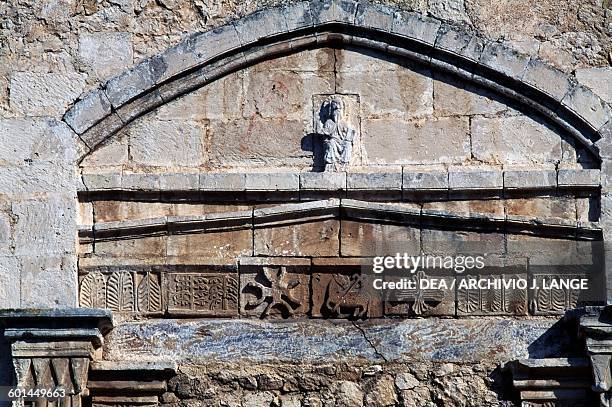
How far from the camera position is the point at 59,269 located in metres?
9.48

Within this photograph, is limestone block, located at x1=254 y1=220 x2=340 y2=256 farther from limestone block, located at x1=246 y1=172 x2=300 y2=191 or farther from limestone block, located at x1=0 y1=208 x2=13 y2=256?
limestone block, located at x1=0 y1=208 x2=13 y2=256

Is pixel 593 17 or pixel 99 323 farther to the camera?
pixel 593 17

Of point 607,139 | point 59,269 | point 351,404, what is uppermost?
point 607,139

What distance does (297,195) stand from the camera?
9586mm

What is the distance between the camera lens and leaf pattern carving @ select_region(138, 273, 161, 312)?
952 cm

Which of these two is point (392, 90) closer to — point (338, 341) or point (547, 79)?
point (547, 79)

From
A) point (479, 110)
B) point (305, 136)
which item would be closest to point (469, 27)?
point (479, 110)

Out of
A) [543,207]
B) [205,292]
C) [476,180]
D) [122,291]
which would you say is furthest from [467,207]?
[122,291]

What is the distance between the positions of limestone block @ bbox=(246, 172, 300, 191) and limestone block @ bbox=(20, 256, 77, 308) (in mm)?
1029

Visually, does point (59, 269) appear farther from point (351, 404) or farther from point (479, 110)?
point (479, 110)

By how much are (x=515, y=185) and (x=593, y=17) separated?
3.58ft

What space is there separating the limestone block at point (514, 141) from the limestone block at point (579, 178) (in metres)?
0.13

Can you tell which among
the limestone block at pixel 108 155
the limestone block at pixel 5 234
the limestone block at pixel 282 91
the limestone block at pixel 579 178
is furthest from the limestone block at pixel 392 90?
the limestone block at pixel 5 234

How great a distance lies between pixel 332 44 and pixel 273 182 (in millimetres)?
893
